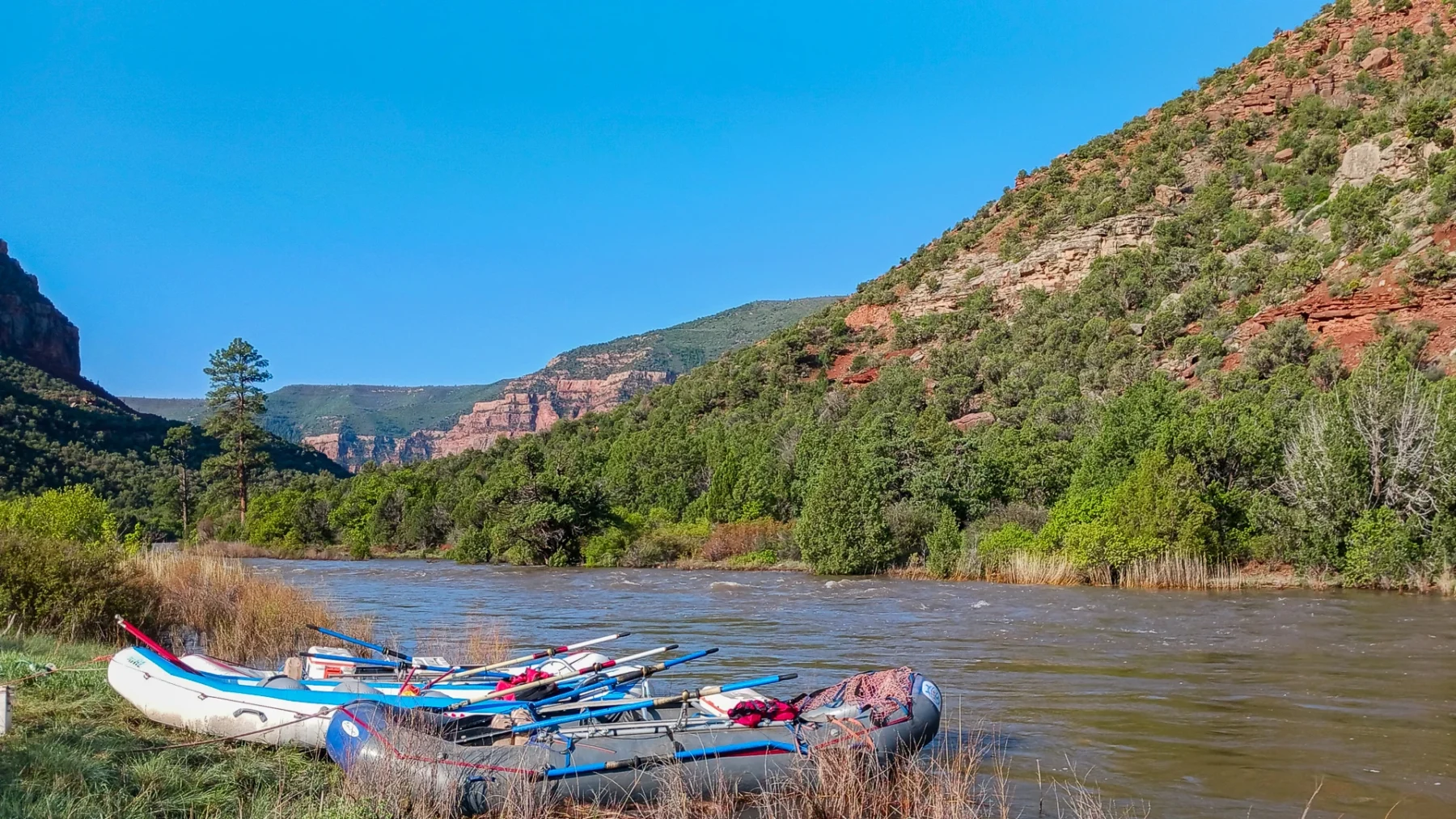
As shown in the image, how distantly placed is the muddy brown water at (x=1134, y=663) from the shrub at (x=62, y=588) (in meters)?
7.28

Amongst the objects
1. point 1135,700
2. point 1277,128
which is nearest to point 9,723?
point 1135,700

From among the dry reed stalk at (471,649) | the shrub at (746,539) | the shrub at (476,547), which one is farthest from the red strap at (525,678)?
the shrub at (476,547)

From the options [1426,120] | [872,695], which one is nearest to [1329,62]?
[1426,120]

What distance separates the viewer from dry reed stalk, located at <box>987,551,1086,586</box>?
1325 inches

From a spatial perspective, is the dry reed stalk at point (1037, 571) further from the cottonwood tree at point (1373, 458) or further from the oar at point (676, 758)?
the oar at point (676, 758)

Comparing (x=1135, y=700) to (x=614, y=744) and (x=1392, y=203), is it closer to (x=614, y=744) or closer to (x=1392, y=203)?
(x=614, y=744)

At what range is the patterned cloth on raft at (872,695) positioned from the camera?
10617mm

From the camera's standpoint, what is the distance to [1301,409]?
36188 mm

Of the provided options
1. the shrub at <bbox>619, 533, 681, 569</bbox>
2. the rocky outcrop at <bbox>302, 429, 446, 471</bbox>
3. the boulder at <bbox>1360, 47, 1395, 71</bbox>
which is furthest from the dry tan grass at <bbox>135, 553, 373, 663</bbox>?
the rocky outcrop at <bbox>302, 429, 446, 471</bbox>

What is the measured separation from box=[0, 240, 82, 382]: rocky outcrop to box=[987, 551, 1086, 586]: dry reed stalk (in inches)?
Result: 4285

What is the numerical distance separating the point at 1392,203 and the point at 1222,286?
8840 millimetres

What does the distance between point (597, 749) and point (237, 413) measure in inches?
2513

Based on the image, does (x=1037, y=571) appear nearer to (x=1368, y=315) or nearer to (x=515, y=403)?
(x=1368, y=315)

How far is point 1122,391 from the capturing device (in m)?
53.2
